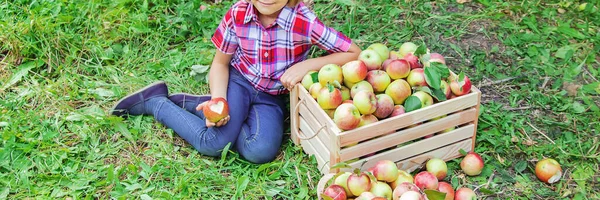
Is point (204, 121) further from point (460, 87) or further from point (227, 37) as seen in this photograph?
point (460, 87)

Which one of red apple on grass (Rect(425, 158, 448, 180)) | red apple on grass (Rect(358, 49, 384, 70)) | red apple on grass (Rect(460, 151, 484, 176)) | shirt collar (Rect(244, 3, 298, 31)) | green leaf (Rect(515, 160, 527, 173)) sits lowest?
green leaf (Rect(515, 160, 527, 173))

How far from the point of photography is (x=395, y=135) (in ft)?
9.37

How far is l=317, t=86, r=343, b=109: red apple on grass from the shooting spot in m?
2.83

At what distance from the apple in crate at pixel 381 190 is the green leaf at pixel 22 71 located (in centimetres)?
229

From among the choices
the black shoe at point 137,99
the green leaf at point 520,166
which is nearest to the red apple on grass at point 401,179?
the green leaf at point 520,166

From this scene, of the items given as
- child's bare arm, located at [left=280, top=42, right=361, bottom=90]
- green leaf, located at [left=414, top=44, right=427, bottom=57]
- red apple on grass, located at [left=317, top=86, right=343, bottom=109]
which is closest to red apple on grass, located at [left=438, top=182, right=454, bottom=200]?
red apple on grass, located at [left=317, top=86, right=343, bottom=109]

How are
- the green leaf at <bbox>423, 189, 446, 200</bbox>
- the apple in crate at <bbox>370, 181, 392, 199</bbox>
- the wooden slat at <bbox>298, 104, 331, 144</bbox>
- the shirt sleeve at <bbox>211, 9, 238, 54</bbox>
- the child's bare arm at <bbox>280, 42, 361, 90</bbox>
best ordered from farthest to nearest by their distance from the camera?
1. the shirt sleeve at <bbox>211, 9, 238, 54</bbox>
2. the child's bare arm at <bbox>280, 42, 361, 90</bbox>
3. the wooden slat at <bbox>298, 104, 331, 144</bbox>
4. the apple in crate at <bbox>370, 181, 392, 199</bbox>
5. the green leaf at <bbox>423, 189, 446, 200</bbox>

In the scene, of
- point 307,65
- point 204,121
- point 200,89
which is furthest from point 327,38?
point 200,89

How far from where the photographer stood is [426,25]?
4.19 metres

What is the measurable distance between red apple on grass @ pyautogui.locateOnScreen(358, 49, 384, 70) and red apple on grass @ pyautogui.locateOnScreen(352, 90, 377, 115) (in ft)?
0.92

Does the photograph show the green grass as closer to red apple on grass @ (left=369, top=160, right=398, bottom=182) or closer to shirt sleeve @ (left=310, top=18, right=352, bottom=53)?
red apple on grass @ (left=369, top=160, right=398, bottom=182)

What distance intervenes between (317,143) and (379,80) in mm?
410

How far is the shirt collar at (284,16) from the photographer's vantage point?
3.08m

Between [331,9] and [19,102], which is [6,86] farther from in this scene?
[331,9]
